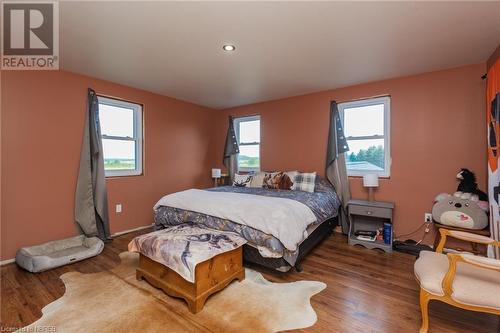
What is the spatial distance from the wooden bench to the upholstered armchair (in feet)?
4.73

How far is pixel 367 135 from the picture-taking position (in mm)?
3598

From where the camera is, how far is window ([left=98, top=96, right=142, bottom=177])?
3.58 meters

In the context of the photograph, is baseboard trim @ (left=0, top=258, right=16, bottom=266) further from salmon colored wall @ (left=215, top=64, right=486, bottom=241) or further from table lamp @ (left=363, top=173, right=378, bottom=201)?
table lamp @ (left=363, top=173, right=378, bottom=201)

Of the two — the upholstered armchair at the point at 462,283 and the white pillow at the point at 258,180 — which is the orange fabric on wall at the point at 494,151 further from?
the white pillow at the point at 258,180

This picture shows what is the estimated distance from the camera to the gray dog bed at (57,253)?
239 centimetres

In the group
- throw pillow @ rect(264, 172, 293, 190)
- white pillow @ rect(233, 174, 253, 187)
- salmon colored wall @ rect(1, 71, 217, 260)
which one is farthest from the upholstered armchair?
salmon colored wall @ rect(1, 71, 217, 260)

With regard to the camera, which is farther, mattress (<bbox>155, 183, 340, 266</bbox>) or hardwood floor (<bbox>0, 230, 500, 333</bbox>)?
mattress (<bbox>155, 183, 340, 266</bbox>)

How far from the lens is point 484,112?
274cm

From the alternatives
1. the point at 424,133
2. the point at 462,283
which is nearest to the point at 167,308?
the point at 462,283

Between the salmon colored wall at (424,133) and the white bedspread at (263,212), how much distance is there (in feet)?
5.18

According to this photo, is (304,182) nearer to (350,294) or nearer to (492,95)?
A: (350,294)

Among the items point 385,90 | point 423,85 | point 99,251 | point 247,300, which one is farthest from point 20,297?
point 423,85

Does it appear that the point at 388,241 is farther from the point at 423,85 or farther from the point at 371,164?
the point at 423,85

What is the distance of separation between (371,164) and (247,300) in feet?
9.04
